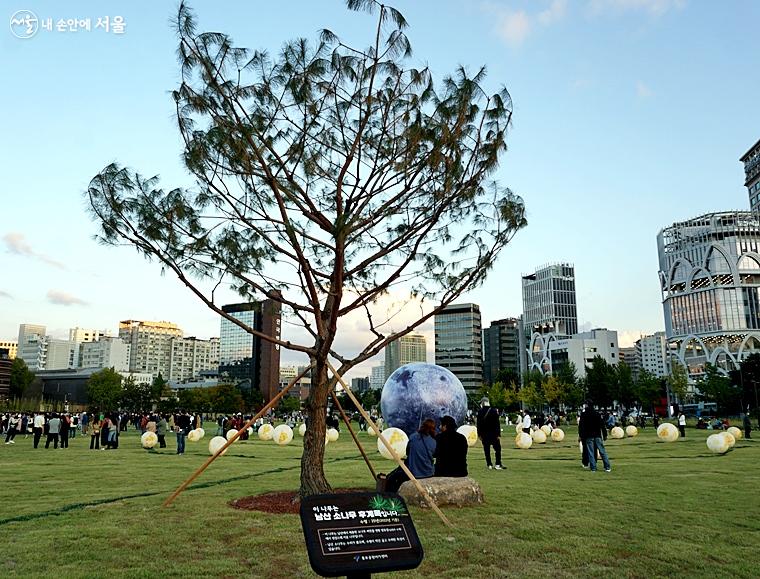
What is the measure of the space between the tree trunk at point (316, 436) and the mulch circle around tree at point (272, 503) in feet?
1.29

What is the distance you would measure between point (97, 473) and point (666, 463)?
19.3 meters

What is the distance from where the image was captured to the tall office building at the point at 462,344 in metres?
186

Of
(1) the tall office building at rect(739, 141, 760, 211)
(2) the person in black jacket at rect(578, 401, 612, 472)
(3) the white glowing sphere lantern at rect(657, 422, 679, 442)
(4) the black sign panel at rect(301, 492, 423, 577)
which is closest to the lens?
(4) the black sign panel at rect(301, 492, 423, 577)

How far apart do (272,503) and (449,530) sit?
4339 millimetres

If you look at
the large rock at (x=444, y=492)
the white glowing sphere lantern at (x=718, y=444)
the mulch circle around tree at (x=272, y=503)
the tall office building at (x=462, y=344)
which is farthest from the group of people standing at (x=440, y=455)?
the tall office building at (x=462, y=344)

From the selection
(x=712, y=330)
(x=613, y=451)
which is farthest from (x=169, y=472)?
(x=712, y=330)

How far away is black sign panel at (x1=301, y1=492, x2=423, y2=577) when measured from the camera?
4629 millimetres

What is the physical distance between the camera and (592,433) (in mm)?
18250

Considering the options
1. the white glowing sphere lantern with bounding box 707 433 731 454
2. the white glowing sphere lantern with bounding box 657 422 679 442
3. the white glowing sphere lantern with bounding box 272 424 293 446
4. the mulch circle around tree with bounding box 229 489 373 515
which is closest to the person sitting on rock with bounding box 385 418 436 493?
the mulch circle around tree with bounding box 229 489 373 515

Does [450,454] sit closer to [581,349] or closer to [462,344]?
[581,349]

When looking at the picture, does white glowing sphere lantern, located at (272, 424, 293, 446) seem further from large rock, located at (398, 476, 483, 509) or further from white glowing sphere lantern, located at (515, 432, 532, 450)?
large rock, located at (398, 476, 483, 509)

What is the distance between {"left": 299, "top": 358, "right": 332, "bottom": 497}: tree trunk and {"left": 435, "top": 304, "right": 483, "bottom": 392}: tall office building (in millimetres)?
173610

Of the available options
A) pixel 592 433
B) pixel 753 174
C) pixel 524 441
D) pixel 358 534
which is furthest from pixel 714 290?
pixel 358 534

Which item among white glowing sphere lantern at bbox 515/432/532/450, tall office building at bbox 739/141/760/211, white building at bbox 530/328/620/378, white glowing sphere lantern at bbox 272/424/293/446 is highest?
tall office building at bbox 739/141/760/211
